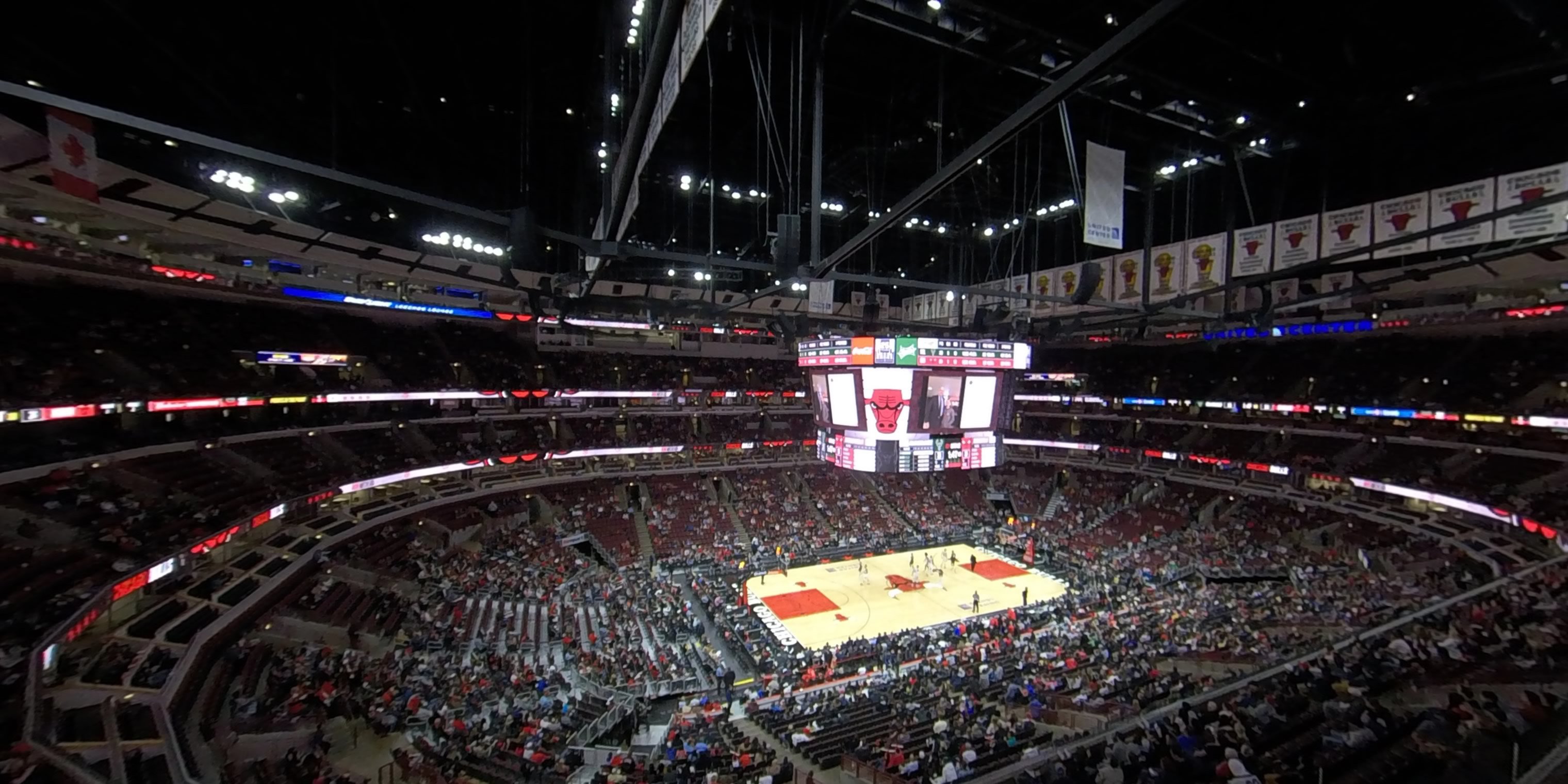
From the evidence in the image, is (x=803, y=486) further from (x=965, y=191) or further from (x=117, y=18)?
(x=117, y=18)

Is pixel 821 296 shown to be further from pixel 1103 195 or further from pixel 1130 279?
pixel 1130 279

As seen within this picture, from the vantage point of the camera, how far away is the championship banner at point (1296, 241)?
43.3 feet

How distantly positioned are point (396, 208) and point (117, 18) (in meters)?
8.64

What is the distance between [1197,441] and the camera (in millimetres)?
32656

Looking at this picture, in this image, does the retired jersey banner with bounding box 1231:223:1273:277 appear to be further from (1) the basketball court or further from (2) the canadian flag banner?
(2) the canadian flag banner

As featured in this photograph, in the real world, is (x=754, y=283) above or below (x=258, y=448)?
above

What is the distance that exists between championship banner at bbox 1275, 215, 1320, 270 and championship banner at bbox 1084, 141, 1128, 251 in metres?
6.20

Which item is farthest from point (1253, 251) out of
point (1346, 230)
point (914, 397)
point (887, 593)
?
point (887, 593)

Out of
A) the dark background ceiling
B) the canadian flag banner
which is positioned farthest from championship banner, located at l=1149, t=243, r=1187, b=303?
the canadian flag banner

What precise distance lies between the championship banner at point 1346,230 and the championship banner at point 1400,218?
11 cm

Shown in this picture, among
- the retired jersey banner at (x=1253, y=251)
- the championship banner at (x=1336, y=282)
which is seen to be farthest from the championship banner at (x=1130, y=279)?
the championship banner at (x=1336, y=282)

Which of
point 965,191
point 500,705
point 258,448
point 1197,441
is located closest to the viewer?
point 500,705

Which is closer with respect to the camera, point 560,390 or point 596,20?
point 596,20

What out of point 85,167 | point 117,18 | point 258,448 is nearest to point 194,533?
point 258,448
